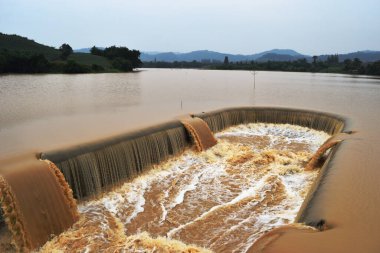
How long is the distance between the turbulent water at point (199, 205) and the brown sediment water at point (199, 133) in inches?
20.5

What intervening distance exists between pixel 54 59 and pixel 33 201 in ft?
221

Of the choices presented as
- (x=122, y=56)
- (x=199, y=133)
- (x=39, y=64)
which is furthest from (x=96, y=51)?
(x=199, y=133)

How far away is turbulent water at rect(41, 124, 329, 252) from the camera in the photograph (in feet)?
24.0

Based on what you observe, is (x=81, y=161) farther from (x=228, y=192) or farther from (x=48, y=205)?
(x=228, y=192)

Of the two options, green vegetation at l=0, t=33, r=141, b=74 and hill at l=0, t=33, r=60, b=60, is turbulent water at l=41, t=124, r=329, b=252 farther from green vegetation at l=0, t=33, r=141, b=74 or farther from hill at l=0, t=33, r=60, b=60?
hill at l=0, t=33, r=60, b=60

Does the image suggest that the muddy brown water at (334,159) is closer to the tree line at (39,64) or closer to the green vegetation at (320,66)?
the tree line at (39,64)

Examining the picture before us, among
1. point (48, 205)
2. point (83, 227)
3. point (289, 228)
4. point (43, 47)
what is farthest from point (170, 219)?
point (43, 47)

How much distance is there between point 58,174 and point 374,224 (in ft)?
22.2

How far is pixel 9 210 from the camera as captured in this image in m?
6.98

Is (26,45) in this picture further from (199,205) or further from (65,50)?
(199,205)

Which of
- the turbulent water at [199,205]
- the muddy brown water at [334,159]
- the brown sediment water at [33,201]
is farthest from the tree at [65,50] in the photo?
the brown sediment water at [33,201]

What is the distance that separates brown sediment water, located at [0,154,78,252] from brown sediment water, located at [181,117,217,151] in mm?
6850

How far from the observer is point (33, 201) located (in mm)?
7242

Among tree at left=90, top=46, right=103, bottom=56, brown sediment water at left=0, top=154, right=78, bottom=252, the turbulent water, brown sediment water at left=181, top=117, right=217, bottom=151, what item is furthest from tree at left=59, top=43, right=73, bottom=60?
brown sediment water at left=0, top=154, right=78, bottom=252
